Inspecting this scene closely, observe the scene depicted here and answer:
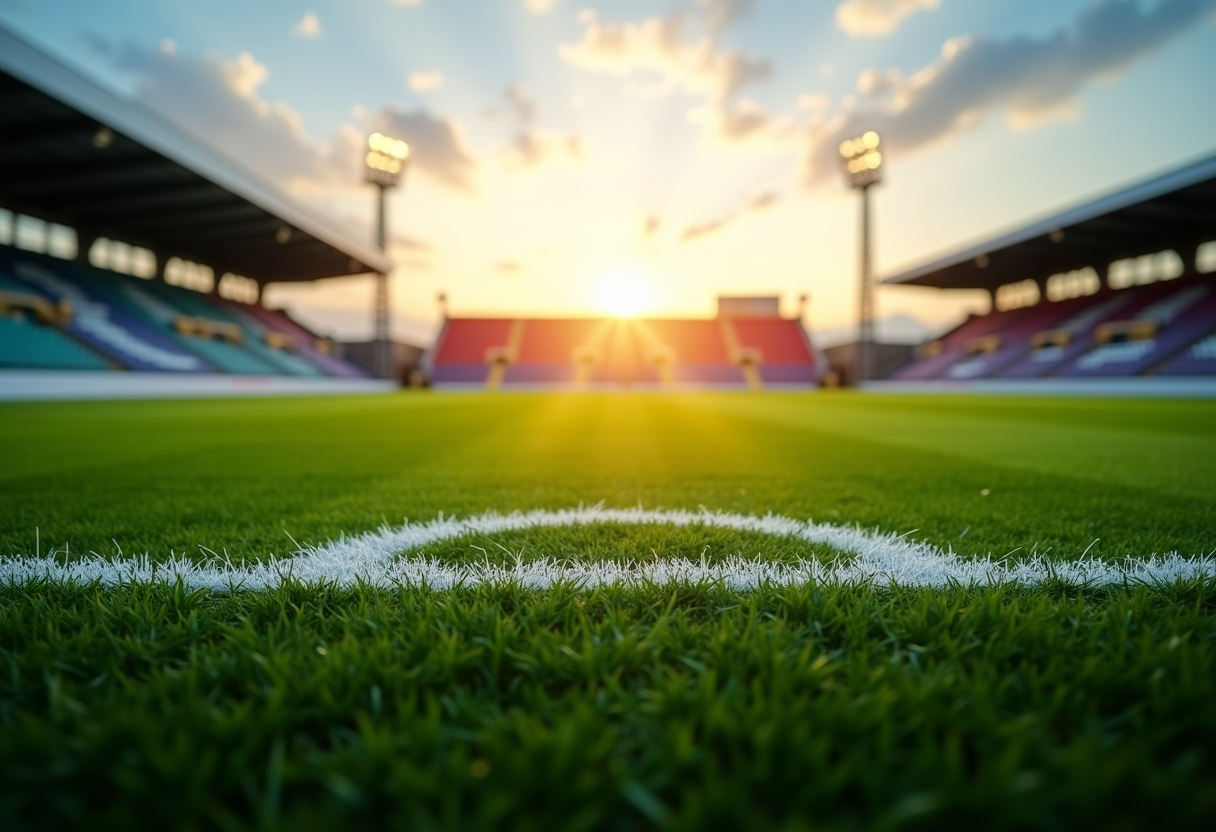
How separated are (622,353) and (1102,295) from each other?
2290 cm

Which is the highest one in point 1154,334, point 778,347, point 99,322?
point 778,347

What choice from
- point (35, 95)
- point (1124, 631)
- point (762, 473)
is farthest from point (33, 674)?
point (35, 95)

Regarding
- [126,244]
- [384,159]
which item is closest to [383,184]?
[384,159]

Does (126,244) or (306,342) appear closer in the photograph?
(126,244)

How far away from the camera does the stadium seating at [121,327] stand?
15773 mm

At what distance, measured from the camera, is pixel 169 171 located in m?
15.9

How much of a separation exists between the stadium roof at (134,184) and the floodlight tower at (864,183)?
2418 cm

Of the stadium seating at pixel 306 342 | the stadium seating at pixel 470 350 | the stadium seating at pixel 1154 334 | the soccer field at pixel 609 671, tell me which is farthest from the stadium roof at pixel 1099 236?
the stadium seating at pixel 306 342

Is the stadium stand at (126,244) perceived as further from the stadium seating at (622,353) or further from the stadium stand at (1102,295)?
the stadium stand at (1102,295)

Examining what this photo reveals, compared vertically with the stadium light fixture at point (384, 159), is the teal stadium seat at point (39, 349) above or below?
below

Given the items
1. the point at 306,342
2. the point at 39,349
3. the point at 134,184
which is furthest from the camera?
the point at 306,342

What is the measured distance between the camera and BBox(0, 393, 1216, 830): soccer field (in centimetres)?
63

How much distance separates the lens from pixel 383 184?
30.0m

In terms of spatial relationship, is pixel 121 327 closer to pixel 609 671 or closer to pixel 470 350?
pixel 470 350
